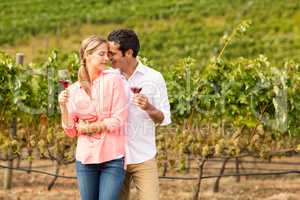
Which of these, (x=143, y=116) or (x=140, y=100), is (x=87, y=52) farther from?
(x=143, y=116)

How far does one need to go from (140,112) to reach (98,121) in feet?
1.26

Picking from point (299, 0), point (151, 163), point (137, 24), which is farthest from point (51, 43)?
point (151, 163)

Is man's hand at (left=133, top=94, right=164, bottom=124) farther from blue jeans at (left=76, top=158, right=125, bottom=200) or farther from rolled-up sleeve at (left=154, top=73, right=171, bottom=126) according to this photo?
blue jeans at (left=76, top=158, right=125, bottom=200)

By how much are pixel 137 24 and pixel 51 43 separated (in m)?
4.44

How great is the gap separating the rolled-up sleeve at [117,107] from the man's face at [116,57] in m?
0.31

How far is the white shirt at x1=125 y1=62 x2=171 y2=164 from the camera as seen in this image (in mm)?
4383

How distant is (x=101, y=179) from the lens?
4094 millimetres

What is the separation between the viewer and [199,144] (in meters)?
8.22

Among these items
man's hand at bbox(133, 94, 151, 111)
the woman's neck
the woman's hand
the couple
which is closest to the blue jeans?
the couple

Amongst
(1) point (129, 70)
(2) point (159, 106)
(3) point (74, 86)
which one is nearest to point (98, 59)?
(3) point (74, 86)

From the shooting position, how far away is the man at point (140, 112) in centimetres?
435

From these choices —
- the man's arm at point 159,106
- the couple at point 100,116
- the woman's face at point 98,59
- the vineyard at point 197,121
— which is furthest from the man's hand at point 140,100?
the vineyard at point 197,121

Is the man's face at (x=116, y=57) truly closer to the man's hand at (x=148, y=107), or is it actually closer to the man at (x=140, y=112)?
the man at (x=140, y=112)

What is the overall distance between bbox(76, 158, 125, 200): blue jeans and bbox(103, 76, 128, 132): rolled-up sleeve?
0.19 m
